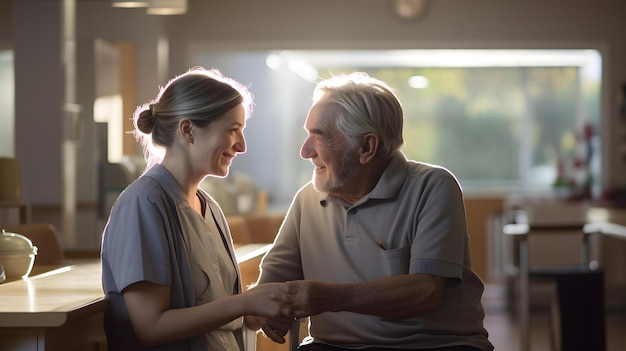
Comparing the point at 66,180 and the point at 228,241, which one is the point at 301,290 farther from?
the point at 66,180

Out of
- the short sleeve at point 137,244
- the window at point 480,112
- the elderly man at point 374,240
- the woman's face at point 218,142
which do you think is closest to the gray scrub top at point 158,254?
the short sleeve at point 137,244

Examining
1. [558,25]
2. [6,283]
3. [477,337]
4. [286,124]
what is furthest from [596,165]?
[6,283]

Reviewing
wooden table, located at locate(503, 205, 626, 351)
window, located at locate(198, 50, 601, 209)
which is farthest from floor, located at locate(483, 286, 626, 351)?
window, located at locate(198, 50, 601, 209)

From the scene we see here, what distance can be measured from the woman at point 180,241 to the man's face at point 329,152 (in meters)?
0.25

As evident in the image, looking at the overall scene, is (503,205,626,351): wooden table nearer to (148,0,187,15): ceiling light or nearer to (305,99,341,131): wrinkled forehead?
(148,0,187,15): ceiling light

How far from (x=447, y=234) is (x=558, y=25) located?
6261 millimetres

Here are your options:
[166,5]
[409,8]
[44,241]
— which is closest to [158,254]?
[44,241]

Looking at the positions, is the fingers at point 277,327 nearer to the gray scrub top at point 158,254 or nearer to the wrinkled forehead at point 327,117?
the gray scrub top at point 158,254

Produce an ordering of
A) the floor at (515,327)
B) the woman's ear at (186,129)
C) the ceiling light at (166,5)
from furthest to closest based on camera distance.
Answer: the floor at (515,327) → the ceiling light at (166,5) → the woman's ear at (186,129)

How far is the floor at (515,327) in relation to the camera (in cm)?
624

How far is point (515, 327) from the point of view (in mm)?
7113

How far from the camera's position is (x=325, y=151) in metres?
2.59

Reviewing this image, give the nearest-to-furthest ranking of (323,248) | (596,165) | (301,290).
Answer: (301,290) → (323,248) → (596,165)

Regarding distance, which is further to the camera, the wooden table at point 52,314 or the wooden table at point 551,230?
the wooden table at point 551,230
